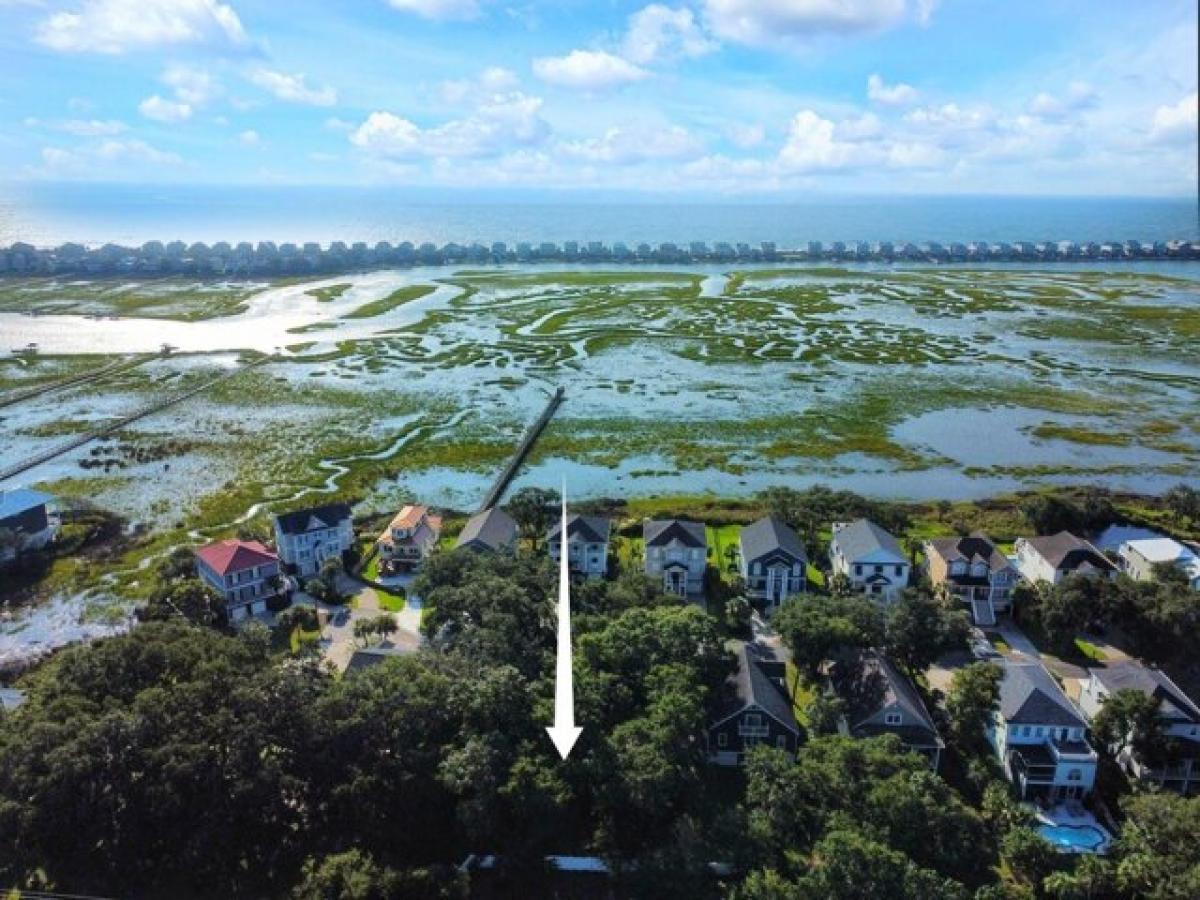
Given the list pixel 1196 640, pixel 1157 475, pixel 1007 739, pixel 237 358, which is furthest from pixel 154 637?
pixel 237 358

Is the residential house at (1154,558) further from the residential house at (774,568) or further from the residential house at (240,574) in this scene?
the residential house at (240,574)

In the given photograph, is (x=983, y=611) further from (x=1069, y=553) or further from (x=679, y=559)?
(x=679, y=559)

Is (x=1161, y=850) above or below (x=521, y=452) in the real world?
below

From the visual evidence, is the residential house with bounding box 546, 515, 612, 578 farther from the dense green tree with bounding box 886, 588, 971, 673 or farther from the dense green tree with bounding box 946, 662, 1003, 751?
the dense green tree with bounding box 946, 662, 1003, 751

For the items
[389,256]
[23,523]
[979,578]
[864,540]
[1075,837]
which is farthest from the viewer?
[389,256]

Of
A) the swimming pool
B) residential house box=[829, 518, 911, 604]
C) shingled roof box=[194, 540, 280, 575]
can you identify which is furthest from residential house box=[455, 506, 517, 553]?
the swimming pool

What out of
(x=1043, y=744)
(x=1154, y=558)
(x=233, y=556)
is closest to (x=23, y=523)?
(x=233, y=556)

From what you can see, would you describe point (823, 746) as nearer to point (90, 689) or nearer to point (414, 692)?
point (414, 692)
